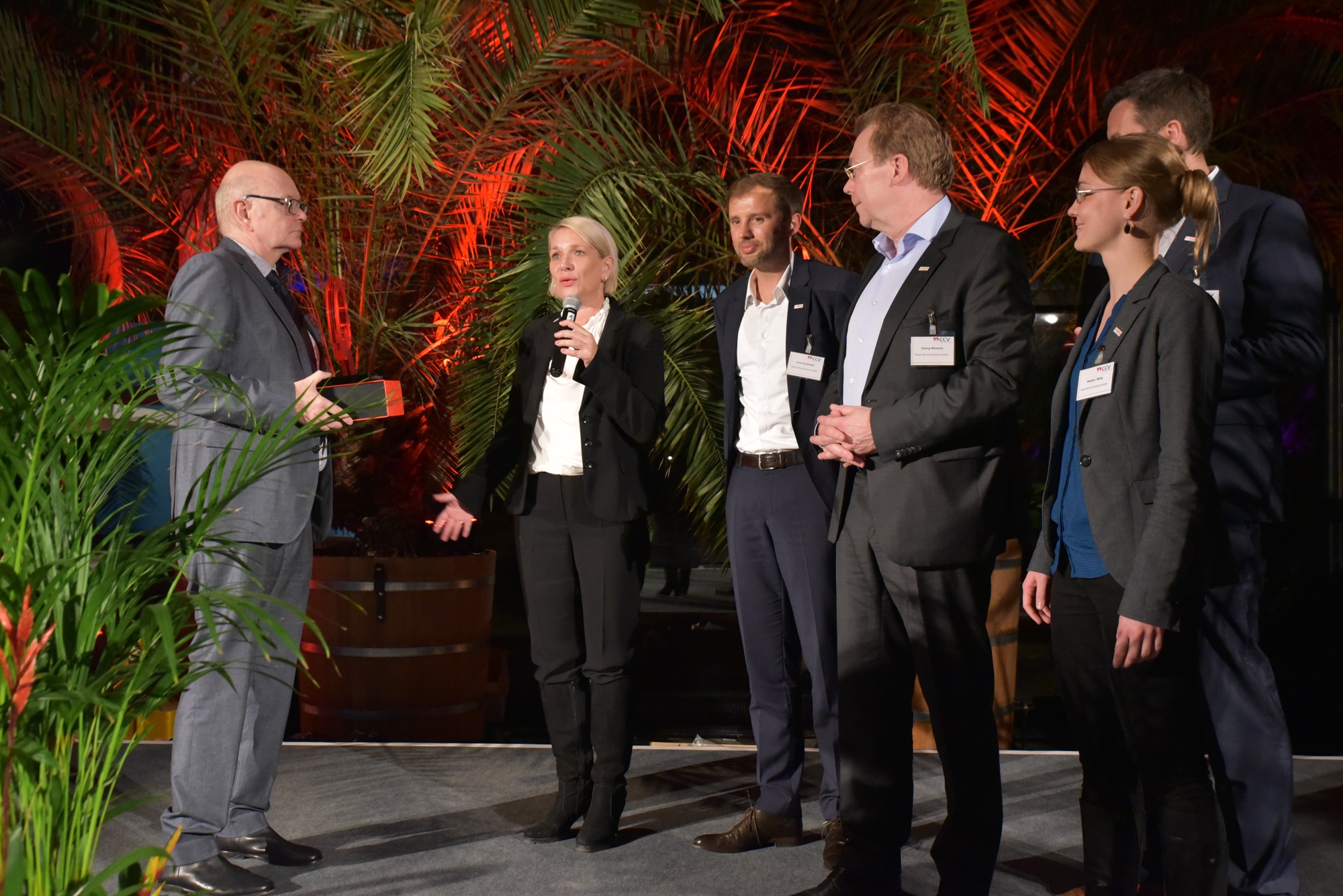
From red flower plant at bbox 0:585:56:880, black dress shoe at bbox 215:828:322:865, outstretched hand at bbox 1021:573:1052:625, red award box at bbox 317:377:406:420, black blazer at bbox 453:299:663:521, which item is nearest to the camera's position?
red flower plant at bbox 0:585:56:880

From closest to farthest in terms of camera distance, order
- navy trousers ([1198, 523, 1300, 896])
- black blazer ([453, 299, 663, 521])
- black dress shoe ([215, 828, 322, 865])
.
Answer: navy trousers ([1198, 523, 1300, 896])
black dress shoe ([215, 828, 322, 865])
black blazer ([453, 299, 663, 521])

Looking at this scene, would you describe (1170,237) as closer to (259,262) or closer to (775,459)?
(775,459)

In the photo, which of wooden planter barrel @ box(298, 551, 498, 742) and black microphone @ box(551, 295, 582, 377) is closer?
black microphone @ box(551, 295, 582, 377)

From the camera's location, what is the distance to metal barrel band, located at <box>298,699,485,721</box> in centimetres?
418

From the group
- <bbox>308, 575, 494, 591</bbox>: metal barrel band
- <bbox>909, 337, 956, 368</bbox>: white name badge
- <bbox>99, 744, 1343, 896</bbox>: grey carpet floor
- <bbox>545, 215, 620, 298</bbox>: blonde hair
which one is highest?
<bbox>545, 215, 620, 298</bbox>: blonde hair

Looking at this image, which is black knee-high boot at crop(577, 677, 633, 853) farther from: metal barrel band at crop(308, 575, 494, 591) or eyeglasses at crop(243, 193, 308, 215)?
metal barrel band at crop(308, 575, 494, 591)

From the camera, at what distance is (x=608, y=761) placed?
110 inches

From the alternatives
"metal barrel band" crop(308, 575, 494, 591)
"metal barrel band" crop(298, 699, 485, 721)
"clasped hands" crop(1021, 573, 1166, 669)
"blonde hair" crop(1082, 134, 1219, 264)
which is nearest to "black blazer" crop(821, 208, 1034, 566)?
"blonde hair" crop(1082, 134, 1219, 264)

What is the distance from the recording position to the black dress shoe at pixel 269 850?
265 centimetres

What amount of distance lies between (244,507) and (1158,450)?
6.14 ft

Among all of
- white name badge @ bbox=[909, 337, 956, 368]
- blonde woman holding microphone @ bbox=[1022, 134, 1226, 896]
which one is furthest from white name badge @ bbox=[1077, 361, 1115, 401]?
white name badge @ bbox=[909, 337, 956, 368]

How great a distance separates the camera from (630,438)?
2.88m

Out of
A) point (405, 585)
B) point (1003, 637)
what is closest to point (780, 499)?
point (1003, 637)

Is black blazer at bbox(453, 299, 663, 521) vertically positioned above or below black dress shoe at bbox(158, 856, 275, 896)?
above
